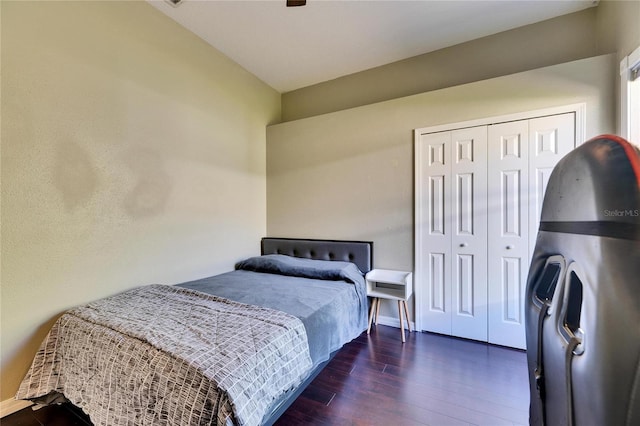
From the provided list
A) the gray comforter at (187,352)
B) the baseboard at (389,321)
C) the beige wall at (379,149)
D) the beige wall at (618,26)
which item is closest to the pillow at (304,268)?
the gray comforter at (187,352)

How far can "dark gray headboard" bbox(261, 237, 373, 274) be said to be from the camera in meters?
2.97

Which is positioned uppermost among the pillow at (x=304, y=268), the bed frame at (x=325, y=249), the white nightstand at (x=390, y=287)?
the bed frame at (x=325, y=249)

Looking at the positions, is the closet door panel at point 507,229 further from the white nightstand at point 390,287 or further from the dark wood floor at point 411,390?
the white nightstand at point 390,287

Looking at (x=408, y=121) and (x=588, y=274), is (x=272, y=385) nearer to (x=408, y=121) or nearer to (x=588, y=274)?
(x=588, y=274)

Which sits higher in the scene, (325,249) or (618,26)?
(618,26)

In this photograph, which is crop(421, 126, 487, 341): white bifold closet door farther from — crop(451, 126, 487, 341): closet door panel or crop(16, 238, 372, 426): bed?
crop(16, 238, 372, 426): bed

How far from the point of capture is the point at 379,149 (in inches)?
118

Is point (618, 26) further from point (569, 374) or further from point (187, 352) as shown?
point (187, 352)

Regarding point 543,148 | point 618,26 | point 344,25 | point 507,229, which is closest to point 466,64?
point 618,26

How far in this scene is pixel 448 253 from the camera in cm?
264

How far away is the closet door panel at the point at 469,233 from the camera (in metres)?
2.49

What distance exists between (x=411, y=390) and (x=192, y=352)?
1.52 m

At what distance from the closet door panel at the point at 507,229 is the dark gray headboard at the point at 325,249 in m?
1.21

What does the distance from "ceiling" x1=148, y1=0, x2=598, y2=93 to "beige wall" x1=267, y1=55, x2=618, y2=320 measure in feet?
2.05
